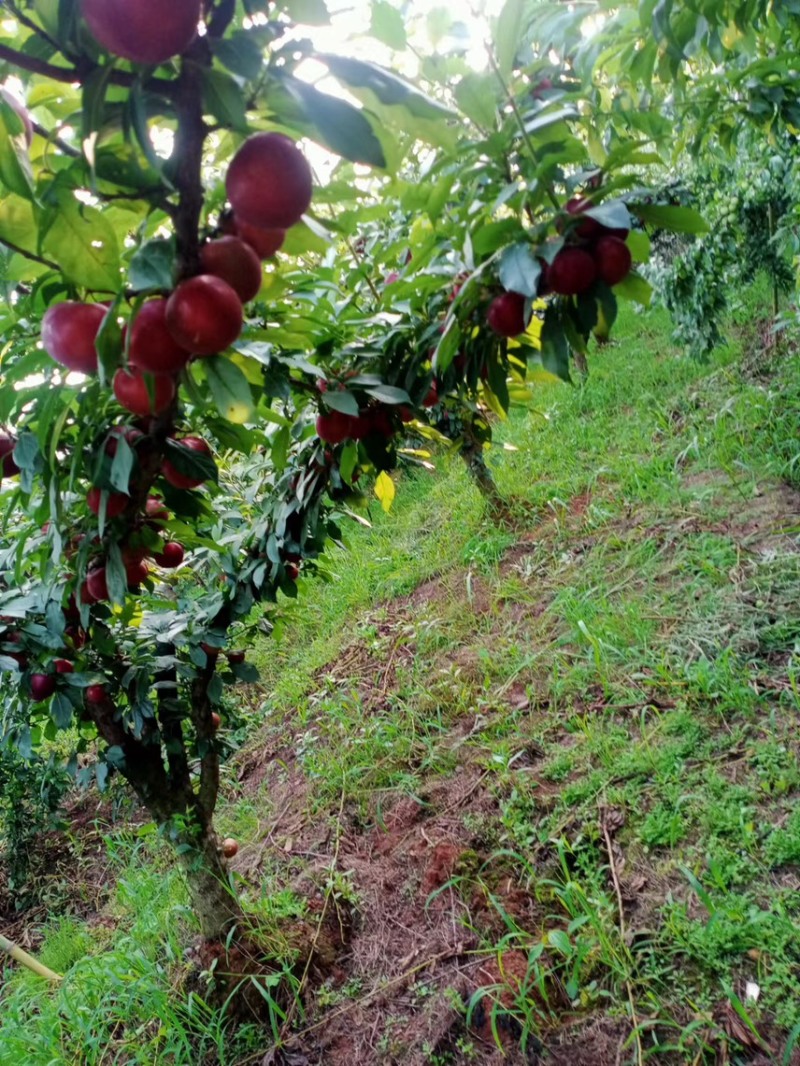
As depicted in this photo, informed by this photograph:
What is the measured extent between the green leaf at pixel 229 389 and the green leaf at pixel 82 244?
0.34ft

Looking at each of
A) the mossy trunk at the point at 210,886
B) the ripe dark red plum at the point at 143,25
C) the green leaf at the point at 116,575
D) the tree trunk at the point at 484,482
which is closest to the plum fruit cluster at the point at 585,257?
the ripe dark red plum at the point at 143,25

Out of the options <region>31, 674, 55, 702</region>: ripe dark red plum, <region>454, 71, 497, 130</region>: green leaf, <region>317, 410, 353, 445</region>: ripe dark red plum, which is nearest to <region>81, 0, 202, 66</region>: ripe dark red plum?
<region>454, 71, 497, 130</region>: green leaf

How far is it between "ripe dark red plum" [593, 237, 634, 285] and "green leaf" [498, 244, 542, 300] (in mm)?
54

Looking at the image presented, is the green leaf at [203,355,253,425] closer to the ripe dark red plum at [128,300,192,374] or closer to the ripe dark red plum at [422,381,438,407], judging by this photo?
the ripe dark red plum at [128,300,192,374]

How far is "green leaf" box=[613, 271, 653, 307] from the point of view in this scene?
74cm

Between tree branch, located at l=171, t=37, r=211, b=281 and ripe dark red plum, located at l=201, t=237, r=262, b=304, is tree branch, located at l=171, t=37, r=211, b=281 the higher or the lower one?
the higher one

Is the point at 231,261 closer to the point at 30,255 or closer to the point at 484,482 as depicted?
the point at 30,255

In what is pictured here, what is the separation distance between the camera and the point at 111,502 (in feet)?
2.93

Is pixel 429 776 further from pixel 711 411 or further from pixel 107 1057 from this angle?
pixel 711 411

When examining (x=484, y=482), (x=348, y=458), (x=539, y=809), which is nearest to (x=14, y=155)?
(x=348, y=458)

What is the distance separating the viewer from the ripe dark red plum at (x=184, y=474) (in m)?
0.86

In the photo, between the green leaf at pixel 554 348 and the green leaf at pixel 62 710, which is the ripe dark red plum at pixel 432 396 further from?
the green leaf at pixel 62 710

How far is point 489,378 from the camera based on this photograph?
3.03ft

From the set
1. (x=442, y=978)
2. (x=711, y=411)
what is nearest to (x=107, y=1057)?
(x=442, y=978)
